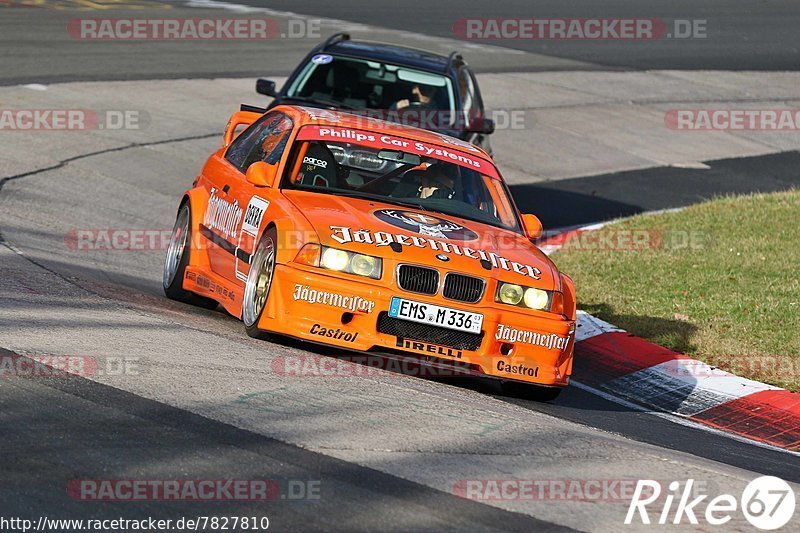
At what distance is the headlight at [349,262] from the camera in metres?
7.93

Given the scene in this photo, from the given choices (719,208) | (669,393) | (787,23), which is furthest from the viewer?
(787,23)

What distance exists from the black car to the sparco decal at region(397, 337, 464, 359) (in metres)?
6.22

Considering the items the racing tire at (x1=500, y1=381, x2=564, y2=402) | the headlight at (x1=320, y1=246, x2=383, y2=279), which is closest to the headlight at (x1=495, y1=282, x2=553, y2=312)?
the racing tire at (x1=500, y1=381, x2=564, y2=402)

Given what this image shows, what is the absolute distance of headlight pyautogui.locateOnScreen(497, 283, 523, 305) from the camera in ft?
26.6

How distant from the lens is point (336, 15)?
100ft

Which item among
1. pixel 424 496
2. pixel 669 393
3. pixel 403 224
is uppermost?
pixel 403 224

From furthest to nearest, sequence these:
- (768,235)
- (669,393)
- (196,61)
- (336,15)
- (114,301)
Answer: (336,15) < (196,61) < (768,235) < (669,393) < (114,301)

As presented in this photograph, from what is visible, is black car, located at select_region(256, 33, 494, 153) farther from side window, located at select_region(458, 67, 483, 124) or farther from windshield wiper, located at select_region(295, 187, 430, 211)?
windshield wiper, located at select_region(295, 187, 430, 211)

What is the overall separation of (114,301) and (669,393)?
12.9ft

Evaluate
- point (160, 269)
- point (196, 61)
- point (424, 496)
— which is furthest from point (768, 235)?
point (196, 61)

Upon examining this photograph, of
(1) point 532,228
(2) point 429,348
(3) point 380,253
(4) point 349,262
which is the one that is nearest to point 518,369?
(2) point 429,348

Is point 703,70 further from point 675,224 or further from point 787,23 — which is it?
point 675,224

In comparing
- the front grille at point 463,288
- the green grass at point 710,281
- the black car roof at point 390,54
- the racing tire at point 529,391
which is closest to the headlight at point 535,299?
the front grille at point 463,288

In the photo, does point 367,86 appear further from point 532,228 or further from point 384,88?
point 532,228
